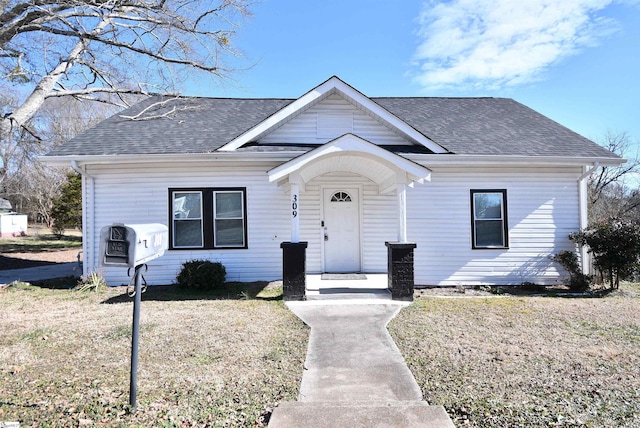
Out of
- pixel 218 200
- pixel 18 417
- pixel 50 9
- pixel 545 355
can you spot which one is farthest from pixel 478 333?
pixel 50 9

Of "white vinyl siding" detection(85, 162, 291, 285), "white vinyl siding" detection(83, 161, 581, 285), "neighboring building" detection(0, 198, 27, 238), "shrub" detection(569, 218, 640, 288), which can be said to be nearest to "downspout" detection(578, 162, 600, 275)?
"white vinyl siding" detection(83, 161, 581, 285)

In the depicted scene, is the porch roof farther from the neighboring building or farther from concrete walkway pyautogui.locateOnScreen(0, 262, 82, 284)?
the neighboring building

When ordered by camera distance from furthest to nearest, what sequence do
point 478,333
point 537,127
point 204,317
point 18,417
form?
point 537,127 → point 204,317 → point 478,333 → point 18,417

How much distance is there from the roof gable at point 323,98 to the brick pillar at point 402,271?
9.56 ft

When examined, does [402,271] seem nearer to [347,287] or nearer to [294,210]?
[347,287]

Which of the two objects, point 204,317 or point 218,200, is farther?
point 218,200

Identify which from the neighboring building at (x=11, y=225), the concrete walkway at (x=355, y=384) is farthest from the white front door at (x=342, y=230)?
the neighboring building at (x=11, y=225)

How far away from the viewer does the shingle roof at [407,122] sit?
945 cm

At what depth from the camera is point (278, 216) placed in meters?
9.59

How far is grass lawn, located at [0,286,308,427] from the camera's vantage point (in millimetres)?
3338

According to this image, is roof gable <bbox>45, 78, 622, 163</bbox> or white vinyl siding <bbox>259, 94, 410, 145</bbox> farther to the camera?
white vinyl siding <bbox>259, 94, 410, 145</bbox>

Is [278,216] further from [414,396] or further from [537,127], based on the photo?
[537,127]

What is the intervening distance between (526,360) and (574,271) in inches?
239

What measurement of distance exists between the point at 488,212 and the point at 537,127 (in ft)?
11.3
